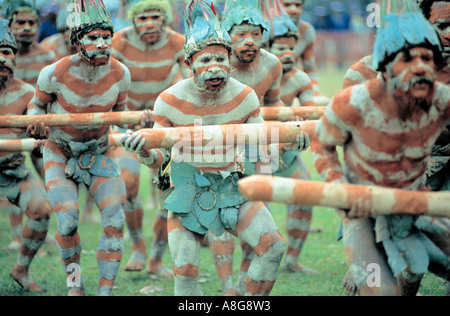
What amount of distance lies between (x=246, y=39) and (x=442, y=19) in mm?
1651

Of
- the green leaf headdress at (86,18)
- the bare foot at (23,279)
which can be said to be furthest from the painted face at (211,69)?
the bare foot at (23,279)

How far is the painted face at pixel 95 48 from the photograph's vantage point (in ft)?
18.9

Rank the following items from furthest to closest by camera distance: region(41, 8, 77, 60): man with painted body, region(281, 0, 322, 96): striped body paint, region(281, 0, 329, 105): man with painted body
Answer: region(41, 8, 77, 60): man with painted body
region(281, 0, 322, 96): striped body paint
region(281, 0, 329, 105): man with painted body

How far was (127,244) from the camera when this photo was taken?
8.43 metres

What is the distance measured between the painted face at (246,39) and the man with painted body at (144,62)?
1.46m

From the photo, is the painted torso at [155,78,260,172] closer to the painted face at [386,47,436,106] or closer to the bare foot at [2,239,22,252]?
the painted face at [386,47,436,106]

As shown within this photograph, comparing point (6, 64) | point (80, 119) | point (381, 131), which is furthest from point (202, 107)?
point (6, 64)

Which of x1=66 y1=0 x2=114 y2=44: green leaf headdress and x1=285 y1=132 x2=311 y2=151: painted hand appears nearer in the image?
x1=285 y1=132 x2=311 y2=151: painted hand

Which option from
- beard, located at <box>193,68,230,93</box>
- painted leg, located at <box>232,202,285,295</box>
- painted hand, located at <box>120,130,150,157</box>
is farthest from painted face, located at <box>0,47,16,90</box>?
painted leg, located at <box>232,202,285,295</box>

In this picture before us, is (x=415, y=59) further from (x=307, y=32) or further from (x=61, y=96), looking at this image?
(x=307, y=32)

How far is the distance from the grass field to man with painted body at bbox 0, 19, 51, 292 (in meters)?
0.26

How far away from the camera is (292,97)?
288 inches

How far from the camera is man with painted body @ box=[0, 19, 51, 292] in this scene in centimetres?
654

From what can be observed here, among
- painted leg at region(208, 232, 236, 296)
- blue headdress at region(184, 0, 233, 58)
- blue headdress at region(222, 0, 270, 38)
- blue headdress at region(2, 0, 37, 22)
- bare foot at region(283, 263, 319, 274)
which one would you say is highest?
blue headdress at region(184, 0, 233, 58)
